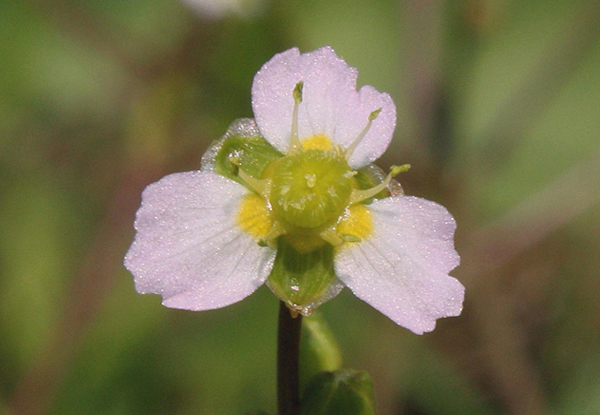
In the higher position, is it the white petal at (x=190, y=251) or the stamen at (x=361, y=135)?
the stamen at (x=361, y=135)

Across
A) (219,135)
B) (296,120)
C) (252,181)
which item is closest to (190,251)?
(252,181)

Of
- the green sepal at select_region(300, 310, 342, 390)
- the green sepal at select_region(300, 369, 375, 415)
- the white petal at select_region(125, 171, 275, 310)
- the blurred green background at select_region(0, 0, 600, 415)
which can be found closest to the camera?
the white petal at select_region(125, 171, 275, 310)

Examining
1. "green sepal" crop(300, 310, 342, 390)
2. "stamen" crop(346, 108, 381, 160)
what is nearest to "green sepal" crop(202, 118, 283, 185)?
"stamen" crop(346, 108, 381, 160)

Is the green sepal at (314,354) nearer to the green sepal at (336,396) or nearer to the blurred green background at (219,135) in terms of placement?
the green sepal at (336,396)

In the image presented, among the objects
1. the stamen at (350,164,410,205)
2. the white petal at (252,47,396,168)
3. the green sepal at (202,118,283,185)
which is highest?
the white petal at (252,47,396,168)

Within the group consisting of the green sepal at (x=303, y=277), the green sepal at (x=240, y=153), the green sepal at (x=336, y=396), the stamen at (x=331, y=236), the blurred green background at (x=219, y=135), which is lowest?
the blurred green background at (x=219, y=135)

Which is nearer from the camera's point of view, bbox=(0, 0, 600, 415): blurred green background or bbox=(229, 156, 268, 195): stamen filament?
bbox=(229, 156, 268, 195): stamen filament

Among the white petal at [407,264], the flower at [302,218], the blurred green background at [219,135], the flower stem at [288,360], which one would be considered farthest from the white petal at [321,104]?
the blurred green background at [219,135]

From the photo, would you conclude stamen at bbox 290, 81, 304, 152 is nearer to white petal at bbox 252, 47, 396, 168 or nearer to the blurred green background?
white petal at bbox 252, 47, 396, 168
